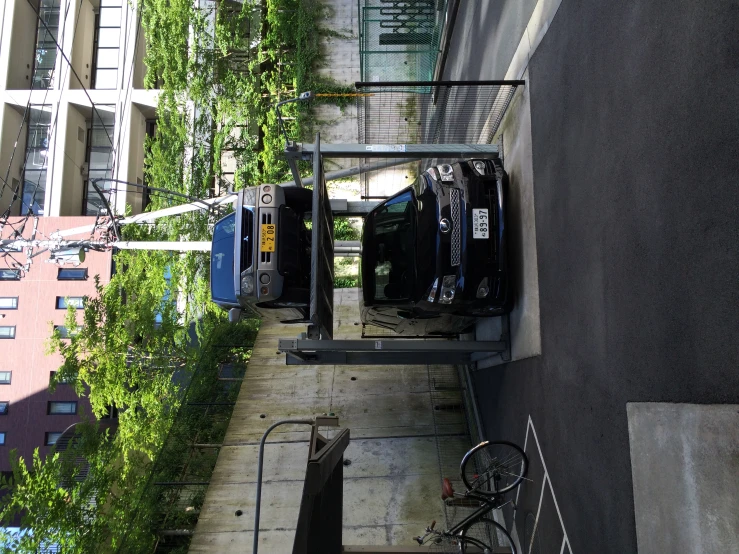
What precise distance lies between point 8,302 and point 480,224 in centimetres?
2282

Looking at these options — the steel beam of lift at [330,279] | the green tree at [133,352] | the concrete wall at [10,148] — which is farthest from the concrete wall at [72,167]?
the steel beam of lift at [330,279]

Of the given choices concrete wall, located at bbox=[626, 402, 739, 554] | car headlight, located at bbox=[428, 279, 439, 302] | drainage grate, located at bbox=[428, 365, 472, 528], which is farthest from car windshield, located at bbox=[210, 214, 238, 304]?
concrete wall, located at bbox=[626, 402, 739, 554]

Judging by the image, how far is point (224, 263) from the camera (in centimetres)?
836

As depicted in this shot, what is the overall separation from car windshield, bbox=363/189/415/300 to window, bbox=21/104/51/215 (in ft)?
60.6

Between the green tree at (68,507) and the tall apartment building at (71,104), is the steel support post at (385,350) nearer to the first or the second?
the green tree at (68,507)

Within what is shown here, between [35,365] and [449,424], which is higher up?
[35,365]

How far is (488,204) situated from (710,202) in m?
3.93

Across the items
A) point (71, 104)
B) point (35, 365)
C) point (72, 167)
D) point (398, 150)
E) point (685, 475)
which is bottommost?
point (35, 365)

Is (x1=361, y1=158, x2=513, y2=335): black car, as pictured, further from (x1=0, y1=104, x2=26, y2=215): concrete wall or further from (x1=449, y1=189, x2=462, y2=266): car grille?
(x1=0, y1=104, x2=26, y2=215): concrete wall

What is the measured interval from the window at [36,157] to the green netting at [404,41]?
14.4 metres

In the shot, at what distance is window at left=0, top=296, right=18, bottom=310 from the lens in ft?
75.8

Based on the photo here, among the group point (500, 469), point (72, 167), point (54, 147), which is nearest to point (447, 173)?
point (500, 469)

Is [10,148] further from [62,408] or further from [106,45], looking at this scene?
[62,408]

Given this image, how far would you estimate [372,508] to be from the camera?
916 centimetres
